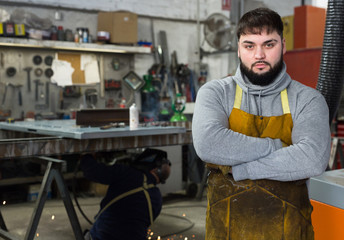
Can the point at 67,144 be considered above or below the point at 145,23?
below

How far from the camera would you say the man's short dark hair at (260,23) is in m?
1.53

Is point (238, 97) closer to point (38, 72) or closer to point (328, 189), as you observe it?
point (328, 189)

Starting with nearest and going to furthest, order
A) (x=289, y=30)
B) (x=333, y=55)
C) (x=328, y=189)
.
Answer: (x=328, y=189) < (x=333, y=55) < (x=289, y=30)

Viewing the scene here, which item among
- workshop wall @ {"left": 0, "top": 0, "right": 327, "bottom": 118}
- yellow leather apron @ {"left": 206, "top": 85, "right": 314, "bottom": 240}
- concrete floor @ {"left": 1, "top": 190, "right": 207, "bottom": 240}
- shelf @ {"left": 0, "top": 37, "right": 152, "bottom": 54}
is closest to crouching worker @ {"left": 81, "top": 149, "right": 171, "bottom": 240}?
concrete floor @ {"left": 1, "top": 190, "right": 207, "bottom": 240}

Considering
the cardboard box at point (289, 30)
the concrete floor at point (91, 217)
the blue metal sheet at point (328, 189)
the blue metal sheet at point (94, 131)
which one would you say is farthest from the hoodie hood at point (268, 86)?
the cardboard box at point (289, 30)

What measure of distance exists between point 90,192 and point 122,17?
7.48 ft

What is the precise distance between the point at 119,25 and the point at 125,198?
3215mm

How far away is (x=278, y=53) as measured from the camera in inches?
61.1

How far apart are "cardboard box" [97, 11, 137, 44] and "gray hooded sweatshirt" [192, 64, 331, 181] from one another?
13.4 feet

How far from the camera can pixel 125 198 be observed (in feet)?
9.45

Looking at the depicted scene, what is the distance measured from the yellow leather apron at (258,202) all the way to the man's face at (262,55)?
0.10 metres

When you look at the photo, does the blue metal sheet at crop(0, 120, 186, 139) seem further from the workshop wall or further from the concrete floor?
the workshop wall

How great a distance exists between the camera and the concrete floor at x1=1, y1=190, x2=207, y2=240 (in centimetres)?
355

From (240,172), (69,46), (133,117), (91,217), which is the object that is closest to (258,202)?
(240,172)
